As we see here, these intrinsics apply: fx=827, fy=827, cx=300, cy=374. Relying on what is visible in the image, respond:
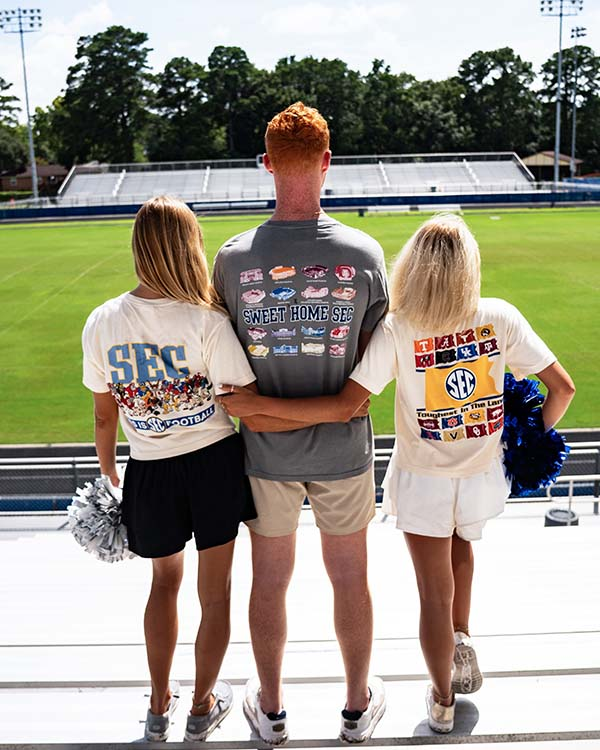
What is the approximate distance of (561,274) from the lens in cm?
2177

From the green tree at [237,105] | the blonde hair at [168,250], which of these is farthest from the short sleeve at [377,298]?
the green tree at [237,105]

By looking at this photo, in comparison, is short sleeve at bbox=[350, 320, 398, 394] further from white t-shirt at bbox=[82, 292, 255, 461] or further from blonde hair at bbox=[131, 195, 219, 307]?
blonde hair at bbox=[131, 195, 219, 307]

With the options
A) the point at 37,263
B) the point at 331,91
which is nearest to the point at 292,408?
the point at 37,263

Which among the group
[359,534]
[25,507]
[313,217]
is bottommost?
[25,507]

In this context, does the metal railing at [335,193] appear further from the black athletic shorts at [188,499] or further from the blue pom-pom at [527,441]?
the black athletic shorts at [188,499]

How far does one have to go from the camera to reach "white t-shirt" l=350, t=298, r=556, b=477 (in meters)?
2.39

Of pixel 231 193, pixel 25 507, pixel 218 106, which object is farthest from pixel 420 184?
pixel 25 507

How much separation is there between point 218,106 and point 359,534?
74397 millimetres

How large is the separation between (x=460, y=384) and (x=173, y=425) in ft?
2.78

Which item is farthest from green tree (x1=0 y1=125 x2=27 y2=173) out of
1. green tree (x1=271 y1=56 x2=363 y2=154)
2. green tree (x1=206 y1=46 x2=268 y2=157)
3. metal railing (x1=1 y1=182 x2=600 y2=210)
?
green tree (x1=271 y1=56 x2=363 y2=154)

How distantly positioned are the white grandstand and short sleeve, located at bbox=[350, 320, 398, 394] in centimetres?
5451

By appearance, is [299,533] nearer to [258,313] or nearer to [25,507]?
[258,313]

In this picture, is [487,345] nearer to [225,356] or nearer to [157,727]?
[225,356]

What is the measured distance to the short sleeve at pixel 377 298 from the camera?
2.33m
